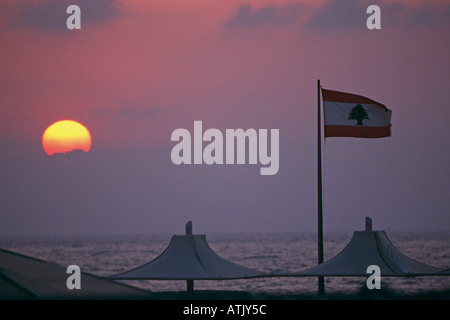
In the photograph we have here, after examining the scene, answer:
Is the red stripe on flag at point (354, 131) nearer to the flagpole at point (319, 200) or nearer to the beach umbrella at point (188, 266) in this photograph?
the flagpole at point (319, 200)

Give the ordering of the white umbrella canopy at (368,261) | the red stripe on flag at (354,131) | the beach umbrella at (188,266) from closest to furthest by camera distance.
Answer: the white umbrella canopy at (368,261) → the beach umbrella at (188,266) → the red stripe on flag at (354,131)

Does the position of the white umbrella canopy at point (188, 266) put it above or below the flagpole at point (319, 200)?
below

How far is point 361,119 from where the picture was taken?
22.9 m

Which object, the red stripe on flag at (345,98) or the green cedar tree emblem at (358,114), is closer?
the green cedar tree emblem at (358,114)

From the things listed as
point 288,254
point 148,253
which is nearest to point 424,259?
point 288,254

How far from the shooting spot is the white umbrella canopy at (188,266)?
21.9 m

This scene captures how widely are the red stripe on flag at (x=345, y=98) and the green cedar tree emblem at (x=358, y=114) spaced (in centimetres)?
19

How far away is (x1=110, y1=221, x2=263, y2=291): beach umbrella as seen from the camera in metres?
21.9

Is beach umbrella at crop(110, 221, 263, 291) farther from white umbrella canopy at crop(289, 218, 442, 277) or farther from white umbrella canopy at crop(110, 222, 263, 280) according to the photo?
white umbrella canopy at crop(289, 218, 442, 277)

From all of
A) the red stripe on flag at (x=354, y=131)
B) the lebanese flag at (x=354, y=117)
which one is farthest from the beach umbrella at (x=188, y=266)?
the lebanese flag at (x=354, y=117)

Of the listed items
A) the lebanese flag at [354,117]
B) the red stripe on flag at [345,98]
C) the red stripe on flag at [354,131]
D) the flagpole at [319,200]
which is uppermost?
the red stripe on flag at [345,98]

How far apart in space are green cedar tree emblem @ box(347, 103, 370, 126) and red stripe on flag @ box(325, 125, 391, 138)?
0.66 feet
